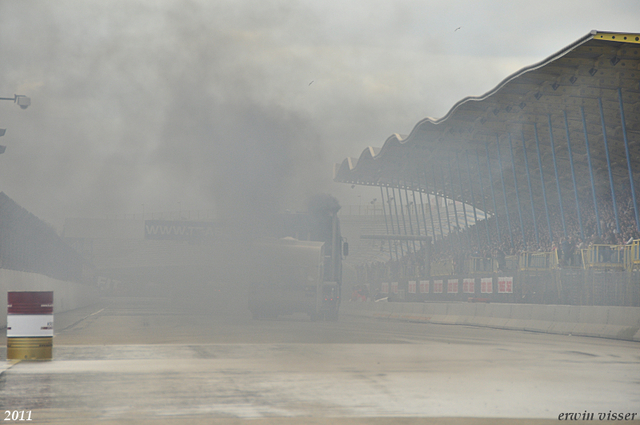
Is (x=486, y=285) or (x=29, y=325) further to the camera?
(x=486, y=285)

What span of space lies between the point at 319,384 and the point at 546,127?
36.6m

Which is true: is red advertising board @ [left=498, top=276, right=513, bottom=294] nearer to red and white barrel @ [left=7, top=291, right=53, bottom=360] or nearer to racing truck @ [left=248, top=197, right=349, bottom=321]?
racing truck @ [left=248, top=197, right=349, bottom=321]

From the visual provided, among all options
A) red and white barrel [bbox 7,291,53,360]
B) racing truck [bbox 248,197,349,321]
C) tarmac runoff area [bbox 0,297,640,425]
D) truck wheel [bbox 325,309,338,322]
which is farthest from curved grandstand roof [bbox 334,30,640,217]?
red and white barrel [bbox 7,291,53,360]

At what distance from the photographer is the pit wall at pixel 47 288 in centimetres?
2341

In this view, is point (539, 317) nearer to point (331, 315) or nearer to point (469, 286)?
point (331, 315)

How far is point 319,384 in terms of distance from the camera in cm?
927

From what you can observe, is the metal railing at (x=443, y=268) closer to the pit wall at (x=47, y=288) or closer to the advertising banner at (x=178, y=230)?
the pit wall at (x=47, y=288)

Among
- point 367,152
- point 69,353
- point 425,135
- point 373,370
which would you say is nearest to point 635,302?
point 373,370

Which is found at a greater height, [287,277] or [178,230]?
[178,230]

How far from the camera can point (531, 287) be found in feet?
92.1

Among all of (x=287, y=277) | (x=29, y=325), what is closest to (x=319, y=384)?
(x=29, y=325)

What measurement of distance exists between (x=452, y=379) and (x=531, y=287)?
19.1 m

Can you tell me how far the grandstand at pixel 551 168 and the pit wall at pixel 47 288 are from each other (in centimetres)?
1645

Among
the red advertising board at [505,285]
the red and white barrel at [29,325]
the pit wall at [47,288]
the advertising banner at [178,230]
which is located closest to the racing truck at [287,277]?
the red advertising board at [505,285]
